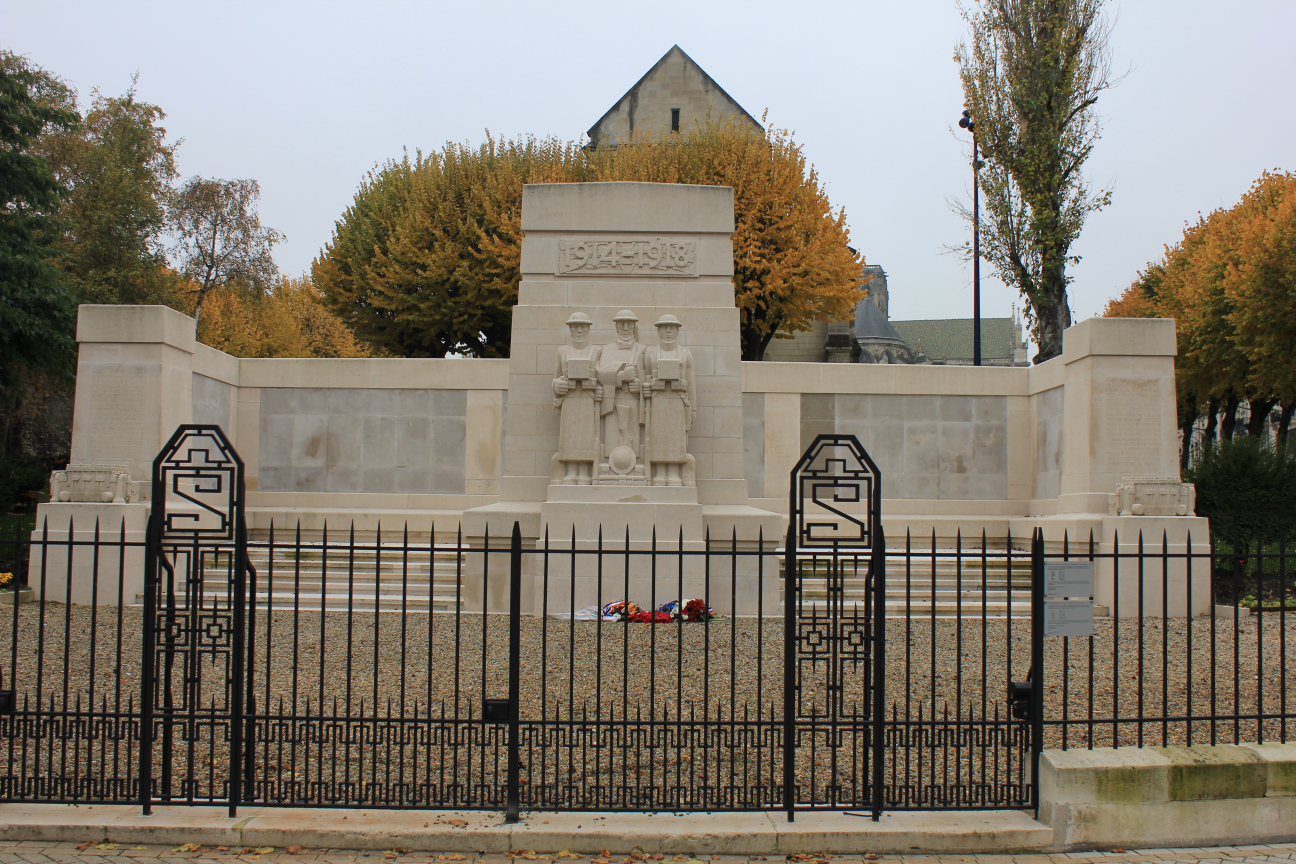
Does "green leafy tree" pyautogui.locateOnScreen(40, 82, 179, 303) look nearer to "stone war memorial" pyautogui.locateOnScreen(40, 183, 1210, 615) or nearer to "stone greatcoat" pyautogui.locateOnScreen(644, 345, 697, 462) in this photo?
"stone war memorial" pyautogui.locateOnScreen(40, 183, 1210, 615)

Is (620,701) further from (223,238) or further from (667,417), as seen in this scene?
(223,238)

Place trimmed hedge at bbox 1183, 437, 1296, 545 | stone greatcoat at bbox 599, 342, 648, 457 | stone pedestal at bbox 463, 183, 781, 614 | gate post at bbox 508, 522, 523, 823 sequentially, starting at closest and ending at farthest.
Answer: gate post at bbox 508, 522, 523, 823 < stone greatcoat at bbox 599, 342, 648, 457 < stone pedestal at bbox 463, 183, 781, 614 < trimmed hedge at bbox 1183, 437, 1296, 545

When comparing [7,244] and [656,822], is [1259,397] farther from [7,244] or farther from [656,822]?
[7,244]

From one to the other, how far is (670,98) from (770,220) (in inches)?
645

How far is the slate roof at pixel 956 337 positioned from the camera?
341ft

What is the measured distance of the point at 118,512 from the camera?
13578mm

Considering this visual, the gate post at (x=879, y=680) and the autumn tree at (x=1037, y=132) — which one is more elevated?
the autumn tree at (x=1037, y=132)

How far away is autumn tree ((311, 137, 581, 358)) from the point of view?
→ 27.0 metres

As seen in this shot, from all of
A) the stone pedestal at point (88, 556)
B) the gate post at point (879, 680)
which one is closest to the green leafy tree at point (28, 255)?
the stone pedestal at point (88, 556)

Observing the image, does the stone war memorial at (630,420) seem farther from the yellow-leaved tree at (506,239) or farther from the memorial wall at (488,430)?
the yellow-leaved tree at (506,239)

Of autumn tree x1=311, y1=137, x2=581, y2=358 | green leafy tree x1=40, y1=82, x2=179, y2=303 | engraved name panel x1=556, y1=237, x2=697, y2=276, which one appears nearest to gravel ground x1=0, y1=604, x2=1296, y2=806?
engraved name panel x1=556, y1=237, x2=697, y2=276

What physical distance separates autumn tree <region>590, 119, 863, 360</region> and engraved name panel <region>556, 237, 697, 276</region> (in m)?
12.7

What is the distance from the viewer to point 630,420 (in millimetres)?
12953

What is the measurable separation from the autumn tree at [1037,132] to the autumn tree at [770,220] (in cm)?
448
